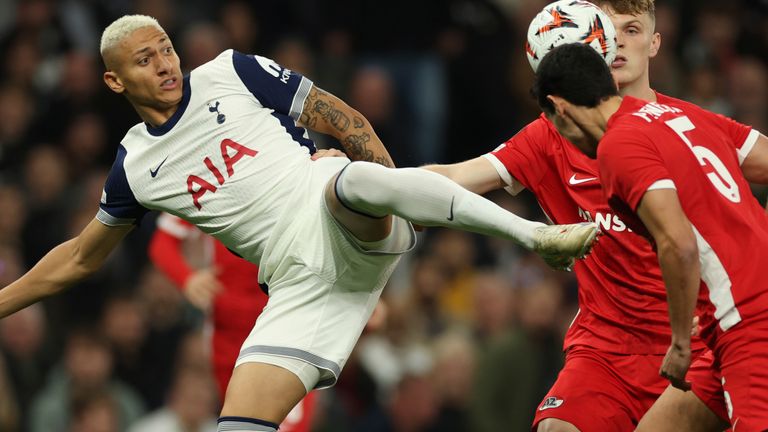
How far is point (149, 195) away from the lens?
636cm

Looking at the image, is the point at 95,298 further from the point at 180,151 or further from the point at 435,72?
the point at 180,151

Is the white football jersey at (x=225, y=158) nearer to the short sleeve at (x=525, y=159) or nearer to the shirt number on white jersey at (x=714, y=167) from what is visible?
the short sleeve at (x=525, y=159)

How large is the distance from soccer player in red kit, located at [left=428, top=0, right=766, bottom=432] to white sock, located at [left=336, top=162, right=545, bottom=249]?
0.59 metres

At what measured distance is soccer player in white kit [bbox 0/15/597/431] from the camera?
5938 millimetres

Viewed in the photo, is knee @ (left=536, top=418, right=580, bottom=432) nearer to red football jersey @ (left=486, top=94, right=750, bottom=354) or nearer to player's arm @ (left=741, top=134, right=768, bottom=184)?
red football jersey @ (left=486, top=94, right=750, bottom=354)

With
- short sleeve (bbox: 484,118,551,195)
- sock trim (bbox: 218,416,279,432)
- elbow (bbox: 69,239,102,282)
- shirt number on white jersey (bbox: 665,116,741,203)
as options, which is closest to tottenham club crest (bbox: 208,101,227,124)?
elbow (bbox: 69,239,102,282)

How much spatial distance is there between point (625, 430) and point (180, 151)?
7.73ft

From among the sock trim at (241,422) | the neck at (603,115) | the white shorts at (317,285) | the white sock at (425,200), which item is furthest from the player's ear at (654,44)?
the sock trim at (241,422)

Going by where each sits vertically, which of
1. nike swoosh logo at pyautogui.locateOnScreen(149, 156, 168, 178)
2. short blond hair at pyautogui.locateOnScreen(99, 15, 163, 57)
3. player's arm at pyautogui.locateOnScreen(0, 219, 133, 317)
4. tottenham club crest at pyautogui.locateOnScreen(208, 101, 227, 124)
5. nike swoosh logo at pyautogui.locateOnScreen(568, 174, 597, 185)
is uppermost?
short blond hair at pyautogui.locateOnScreen(99, 15, 163, 57)

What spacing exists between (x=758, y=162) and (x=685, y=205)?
85 cm

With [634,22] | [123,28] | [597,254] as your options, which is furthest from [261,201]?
[634,22]

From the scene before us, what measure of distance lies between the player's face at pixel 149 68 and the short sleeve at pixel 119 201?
321mm

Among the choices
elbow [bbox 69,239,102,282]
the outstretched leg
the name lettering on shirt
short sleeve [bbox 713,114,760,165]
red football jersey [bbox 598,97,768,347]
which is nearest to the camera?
red football jersey [bbox 598,97,768,347]

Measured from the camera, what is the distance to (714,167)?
17.0 ft
